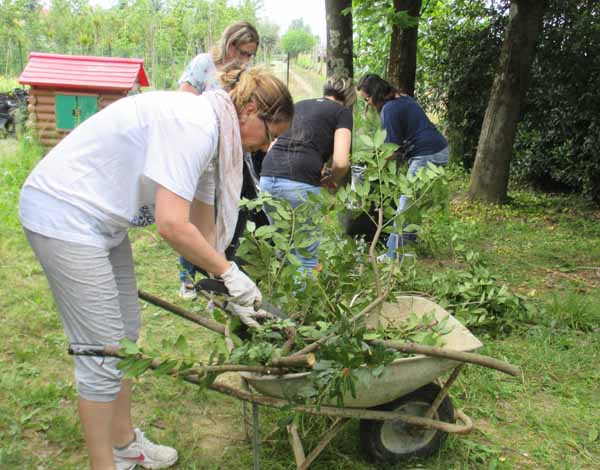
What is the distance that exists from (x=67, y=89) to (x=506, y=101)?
583cm

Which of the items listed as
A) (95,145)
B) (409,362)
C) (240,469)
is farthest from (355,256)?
(95,145)

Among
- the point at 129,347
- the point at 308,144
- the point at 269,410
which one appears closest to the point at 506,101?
the point at 308,144

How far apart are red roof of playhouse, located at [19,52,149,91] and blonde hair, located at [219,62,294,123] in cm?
677

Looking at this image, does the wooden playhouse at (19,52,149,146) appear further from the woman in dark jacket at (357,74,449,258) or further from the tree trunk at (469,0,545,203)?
the tree trunk at (469,0,545,203)

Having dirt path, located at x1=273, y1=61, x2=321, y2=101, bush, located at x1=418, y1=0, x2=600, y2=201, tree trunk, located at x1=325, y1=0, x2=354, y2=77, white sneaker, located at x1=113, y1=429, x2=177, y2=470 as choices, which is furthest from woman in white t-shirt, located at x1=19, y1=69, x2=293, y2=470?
dirt path, located at x1=273, y1=61, x2=321, y2=101

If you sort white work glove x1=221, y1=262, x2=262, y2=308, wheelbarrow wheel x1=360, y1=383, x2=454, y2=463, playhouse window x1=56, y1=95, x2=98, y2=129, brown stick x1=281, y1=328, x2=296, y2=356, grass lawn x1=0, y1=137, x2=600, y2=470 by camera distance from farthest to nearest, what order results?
1. playhouse window x1=56, y1=95, x2=98, y2=129
2. grass lawn x1=0, y1=137, x2=600, y2=470
3. wheelbarrow wheel x1=360, y1=383, x2=454, y2=463
4. brown stick x1=281, y1=328, x2=296, y2=356
5. white work glove x1=221, y1=262, x2=262, y2=308

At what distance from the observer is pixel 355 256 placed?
250 cm

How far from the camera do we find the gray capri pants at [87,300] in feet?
5.99

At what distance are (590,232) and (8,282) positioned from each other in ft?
18.8

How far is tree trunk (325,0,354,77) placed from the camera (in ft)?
21.9

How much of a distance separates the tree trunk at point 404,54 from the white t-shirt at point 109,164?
5.49 metres

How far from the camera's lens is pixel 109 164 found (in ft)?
5.91

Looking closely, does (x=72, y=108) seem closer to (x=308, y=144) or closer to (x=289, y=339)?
(x=308, y=144)

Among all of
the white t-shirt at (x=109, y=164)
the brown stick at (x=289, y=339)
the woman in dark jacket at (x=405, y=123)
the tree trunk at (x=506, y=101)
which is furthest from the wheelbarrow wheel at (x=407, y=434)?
the tree trunk at (x=506, y=101)
